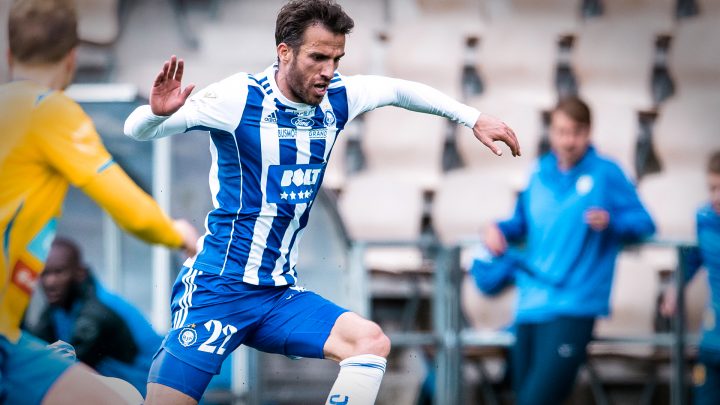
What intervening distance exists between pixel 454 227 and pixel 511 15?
184 cm

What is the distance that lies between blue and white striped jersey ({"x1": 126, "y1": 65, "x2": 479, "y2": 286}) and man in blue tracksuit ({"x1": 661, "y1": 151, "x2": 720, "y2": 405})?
2.44 m

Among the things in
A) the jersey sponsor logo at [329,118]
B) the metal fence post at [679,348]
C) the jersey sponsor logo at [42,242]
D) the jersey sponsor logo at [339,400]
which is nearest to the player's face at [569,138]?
the metal fence post at [679,348]

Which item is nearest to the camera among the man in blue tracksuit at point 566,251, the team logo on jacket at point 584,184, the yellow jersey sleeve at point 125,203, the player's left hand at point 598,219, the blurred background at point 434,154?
the yellow jersey sleeve at point 125,203

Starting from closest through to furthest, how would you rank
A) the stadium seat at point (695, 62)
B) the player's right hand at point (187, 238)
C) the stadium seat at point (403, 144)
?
the player's right hand at point (187, 238), the stadium seat at point (403, 144), the stadium seat at point (695, 62)

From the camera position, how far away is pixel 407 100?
4.39 metres

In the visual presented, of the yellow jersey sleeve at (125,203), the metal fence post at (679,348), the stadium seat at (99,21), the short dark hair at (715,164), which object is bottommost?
the metal fence post at (679,348)

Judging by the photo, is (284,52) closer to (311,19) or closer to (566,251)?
(311,19)

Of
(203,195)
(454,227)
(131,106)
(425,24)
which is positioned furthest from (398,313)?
(425,24)

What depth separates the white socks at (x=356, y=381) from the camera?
3.97 meters

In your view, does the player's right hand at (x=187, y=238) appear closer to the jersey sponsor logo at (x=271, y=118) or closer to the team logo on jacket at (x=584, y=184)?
the jersey sponsor logo at (x=271, y=118)

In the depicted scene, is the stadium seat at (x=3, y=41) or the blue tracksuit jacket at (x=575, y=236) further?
the stadium seat at (x=3, y=41)

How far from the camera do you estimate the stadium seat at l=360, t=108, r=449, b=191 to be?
7.87 metres

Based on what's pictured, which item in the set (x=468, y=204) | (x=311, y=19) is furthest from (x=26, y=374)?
(x=468, y=204)

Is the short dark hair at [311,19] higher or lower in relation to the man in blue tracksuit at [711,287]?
higher
